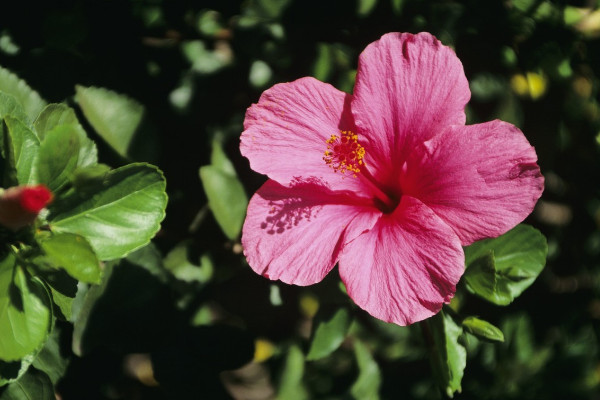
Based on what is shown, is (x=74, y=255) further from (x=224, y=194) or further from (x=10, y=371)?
(x=224, y=194)

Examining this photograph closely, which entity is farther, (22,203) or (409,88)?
(409,88)

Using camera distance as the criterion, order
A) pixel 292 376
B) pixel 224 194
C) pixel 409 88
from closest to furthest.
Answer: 1. pixel 409 88
2. pixel 224 194
3. pixel 292 376

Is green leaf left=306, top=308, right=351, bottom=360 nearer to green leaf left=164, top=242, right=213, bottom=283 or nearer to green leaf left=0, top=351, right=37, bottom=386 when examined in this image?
green leaf left=164, top=242, right=213, bottom=283

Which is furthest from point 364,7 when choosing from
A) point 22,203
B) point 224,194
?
point 22,203

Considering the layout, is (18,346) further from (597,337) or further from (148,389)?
(597,337)

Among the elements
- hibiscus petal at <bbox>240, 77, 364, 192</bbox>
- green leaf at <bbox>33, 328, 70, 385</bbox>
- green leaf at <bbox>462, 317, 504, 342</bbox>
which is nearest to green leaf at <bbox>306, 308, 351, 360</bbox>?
green leaf at <bbox>462, 317, 504, 342</bbox>

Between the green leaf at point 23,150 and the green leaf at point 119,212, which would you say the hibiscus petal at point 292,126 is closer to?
the green leaf at point 119,212

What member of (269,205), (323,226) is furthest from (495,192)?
(269,205)
